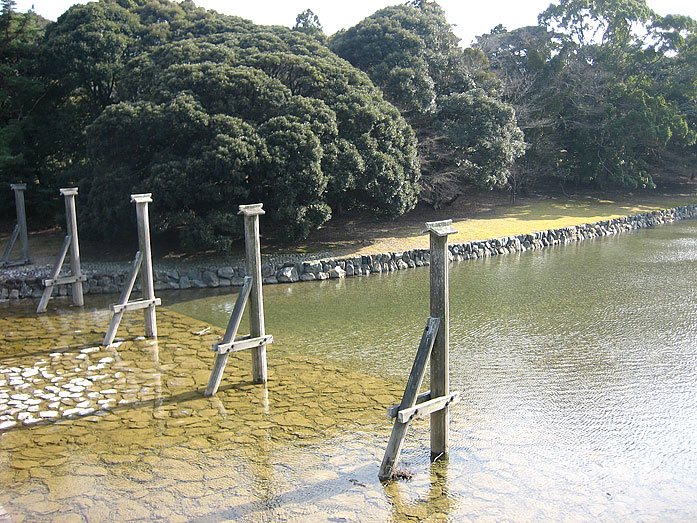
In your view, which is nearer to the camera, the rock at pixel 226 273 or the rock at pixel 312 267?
the rock at pixel 226 273

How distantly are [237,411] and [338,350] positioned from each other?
2.76m

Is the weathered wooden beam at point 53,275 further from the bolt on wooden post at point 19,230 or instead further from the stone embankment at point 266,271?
the bolt on wooden post at point 19,230

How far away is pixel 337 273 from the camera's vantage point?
16.5 meters

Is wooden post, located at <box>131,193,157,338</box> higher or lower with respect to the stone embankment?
higher

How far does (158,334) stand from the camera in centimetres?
1177

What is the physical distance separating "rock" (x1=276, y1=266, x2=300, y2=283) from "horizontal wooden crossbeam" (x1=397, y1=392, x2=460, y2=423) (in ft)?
31.7

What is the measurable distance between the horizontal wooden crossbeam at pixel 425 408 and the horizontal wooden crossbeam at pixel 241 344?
305 cm

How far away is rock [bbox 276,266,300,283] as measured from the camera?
15.9 meters

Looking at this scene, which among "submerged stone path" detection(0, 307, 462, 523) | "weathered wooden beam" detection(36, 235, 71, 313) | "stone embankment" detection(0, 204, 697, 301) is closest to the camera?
"submerged stone path" detection(0, 307, 462, 523)

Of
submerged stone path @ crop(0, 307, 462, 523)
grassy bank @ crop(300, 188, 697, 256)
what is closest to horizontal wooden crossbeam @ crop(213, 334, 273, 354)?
submerged stone path @ crop(0, 307, 462, 523)

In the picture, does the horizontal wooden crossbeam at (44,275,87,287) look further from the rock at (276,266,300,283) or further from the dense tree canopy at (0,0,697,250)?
the rock at (276,266,300,283)

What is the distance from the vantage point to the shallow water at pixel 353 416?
19.9 ft

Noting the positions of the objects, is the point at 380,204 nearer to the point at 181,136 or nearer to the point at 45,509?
the point at 181,136

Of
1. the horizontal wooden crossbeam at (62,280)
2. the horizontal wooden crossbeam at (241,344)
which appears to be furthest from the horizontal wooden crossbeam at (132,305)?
the horizontal wooden crossbeam at (62,280)
